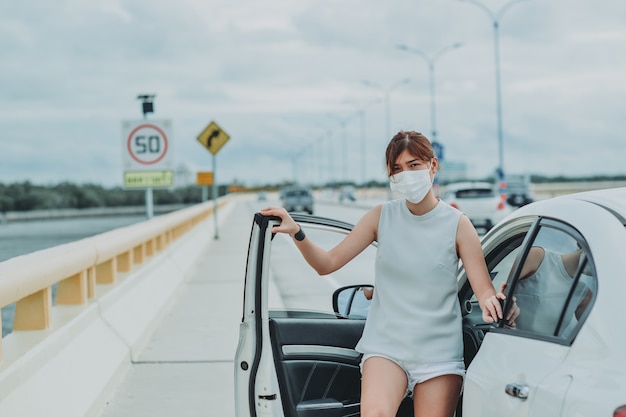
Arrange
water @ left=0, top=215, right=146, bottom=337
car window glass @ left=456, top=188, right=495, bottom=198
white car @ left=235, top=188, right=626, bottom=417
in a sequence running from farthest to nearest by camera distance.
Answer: car window glass @ left=456, top=188, right=495, bottom=198 → water @ left=0, top=215, right=146, bottom=337 → white car @ left=235, top=188, right=626, bottom=417

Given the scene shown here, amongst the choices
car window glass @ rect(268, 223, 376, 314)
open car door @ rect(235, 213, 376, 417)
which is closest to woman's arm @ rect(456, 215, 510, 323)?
open car door @ rect(235, 213, 376, 417)

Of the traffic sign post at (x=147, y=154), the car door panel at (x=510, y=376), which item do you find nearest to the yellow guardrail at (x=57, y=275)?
the car door panel at (x=510, y=376)

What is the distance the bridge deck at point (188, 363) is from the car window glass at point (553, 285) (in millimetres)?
4011

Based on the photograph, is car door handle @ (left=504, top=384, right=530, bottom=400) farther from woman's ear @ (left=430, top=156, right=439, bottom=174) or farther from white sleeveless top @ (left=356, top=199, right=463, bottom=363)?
woman's ear @ (left=430, top=156, right=439, bottom=174)

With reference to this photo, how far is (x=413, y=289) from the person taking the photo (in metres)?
4.22

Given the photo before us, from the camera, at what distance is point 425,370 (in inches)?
164

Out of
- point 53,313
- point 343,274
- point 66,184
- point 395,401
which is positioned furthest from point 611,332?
point 66,184

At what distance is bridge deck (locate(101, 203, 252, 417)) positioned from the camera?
7758mm

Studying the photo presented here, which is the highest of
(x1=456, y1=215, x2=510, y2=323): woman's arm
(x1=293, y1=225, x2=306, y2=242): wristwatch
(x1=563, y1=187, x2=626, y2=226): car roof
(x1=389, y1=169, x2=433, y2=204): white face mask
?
(x1=389, y1=169, x2=433, y2=204): white face mask

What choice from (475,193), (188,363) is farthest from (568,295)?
(475,193)

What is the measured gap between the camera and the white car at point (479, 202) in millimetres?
31781

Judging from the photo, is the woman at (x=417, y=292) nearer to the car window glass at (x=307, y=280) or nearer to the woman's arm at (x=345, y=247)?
the woman's arm at (x=345, y=247)

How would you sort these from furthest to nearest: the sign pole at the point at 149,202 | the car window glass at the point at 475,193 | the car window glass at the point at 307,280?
the car window glass at the point at 475,193, the sign pole at the point at 149,202, the car window glass at the point at 307,280

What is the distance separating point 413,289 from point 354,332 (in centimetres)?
72
